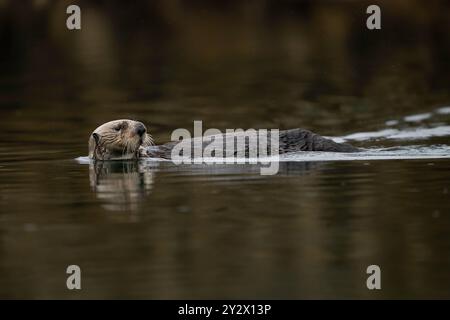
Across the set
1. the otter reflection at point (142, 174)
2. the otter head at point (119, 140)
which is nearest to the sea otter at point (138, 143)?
the otter head at point (119, 140)

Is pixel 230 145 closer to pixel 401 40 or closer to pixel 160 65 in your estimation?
pixel 160 65

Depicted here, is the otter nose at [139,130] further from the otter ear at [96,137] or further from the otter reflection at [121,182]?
the otter ear at [96,137]

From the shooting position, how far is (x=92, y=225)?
322 inches

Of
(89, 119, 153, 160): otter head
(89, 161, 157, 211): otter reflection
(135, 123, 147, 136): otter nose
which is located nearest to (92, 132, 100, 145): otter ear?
(89, 119, 153, 160): otter head

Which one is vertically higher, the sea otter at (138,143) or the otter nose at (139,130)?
the otter nose at (139,130)

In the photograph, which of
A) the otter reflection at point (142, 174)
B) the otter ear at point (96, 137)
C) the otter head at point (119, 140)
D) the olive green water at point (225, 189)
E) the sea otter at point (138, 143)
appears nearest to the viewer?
the olive green water at point (225, 189)

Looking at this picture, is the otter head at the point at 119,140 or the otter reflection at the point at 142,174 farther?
the otter head at the point at 119,140

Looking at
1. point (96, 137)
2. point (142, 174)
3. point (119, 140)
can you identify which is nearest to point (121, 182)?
point (142, 174)

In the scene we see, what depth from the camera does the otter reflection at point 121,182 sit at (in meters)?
9.27

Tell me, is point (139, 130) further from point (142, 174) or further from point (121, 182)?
point (121, 182)

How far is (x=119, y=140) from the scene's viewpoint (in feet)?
38.6

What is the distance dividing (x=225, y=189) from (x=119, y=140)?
2278mm

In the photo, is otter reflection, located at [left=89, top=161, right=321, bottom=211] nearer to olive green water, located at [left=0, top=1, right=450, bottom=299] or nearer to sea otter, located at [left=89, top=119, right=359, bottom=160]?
olive green water, located at [left=0, top=1, right=450, bottom=299]
